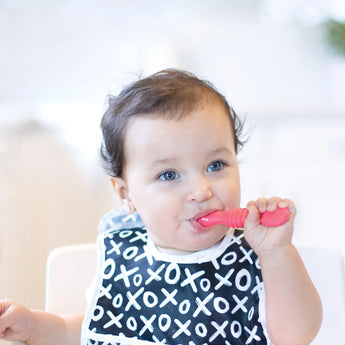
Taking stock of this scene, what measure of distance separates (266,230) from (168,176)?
0.16 meters

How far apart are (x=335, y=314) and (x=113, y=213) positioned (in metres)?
0.42

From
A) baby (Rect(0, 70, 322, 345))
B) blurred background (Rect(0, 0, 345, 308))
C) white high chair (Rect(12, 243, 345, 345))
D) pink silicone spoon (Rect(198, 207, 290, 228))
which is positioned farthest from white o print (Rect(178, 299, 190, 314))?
blurred background (Rect(0, 0, 345, 308))

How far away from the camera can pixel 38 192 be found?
6.33ft

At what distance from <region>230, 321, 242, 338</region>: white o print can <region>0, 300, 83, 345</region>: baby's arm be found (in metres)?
0.25

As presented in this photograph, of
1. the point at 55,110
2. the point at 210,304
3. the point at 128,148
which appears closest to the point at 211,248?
the point at 210,304

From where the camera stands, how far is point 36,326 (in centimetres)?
84

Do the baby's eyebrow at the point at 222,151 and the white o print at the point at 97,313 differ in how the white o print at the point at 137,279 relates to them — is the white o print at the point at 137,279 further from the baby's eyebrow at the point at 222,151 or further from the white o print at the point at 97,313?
the baby's eyebrow at the point at 222,151

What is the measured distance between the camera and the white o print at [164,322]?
31.5 inches

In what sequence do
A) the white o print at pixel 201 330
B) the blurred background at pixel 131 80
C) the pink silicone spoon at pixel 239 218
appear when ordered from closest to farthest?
the pink silicone spoon at pixel 239 218
the white o print at pixel 201 330
the blurred background at pixel 131 80

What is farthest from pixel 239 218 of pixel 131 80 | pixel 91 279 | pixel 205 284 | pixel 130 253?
pixel 131 80

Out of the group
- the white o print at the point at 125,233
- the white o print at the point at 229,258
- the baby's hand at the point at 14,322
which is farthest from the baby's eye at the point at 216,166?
the baby's hand at the point at 14,322

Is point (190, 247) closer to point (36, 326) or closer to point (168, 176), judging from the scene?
point (168, 176)

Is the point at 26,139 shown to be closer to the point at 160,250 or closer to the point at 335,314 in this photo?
the point at 160,250

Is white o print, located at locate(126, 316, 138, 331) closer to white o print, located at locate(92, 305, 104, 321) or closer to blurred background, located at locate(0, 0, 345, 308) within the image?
white o print, located at locate(92, 305, 104, 321)
